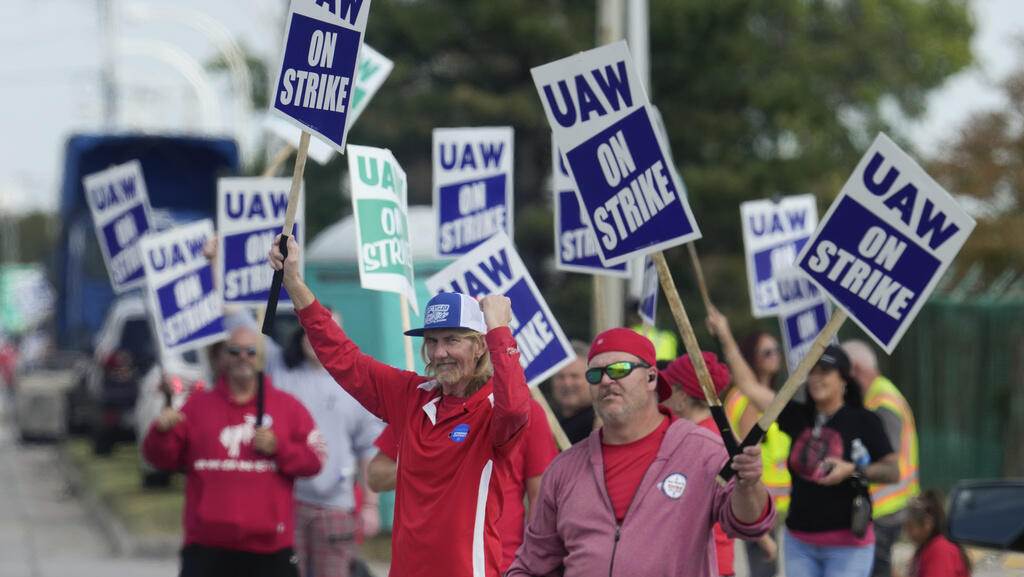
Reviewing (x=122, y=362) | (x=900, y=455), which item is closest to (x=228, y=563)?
(x=900, y=455)

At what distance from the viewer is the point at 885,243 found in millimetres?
4891

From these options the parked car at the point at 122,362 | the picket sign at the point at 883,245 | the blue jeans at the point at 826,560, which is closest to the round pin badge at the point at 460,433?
the picket sign at the point at 883,245

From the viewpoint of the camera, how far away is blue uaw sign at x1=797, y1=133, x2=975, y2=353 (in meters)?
4.81

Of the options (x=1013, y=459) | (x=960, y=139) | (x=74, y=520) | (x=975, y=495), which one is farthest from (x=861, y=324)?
(x=960, y=139)

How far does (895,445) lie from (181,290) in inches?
157

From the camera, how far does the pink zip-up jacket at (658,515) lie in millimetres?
4688

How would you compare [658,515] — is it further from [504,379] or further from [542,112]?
[542,112]

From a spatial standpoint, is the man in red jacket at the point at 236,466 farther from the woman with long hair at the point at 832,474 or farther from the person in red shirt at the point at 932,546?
the person in red shirt at the point at 932,546

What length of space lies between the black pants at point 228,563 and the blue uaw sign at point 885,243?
3.23 metres

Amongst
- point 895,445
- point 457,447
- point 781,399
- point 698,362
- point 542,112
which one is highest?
point 542,112

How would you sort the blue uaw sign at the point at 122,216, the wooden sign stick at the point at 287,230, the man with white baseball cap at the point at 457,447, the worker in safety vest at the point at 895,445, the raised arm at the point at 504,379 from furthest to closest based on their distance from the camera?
the blue uaw sign at the point at 122,216, the worker in safety vest at the point at 895,445, the wooden sign stick at the point at 287,230, the man with white baseball cap at the point at 457,447, the raised arm at the point at 504,379

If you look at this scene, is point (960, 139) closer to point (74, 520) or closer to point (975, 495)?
point (74, 520)

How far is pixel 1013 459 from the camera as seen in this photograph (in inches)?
662

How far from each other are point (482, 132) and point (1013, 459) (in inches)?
395
